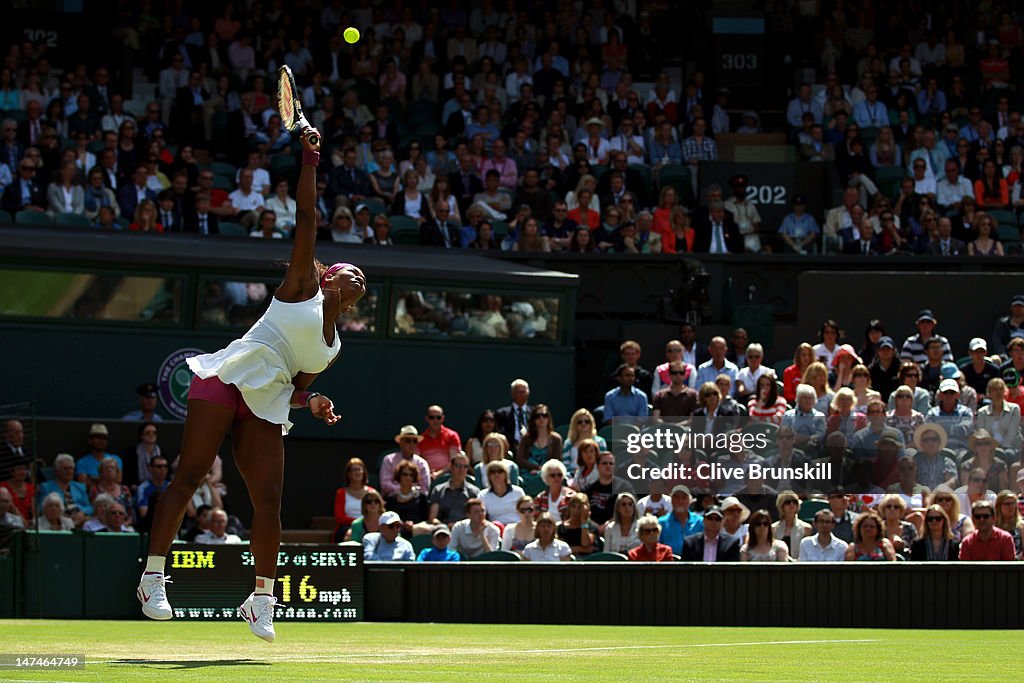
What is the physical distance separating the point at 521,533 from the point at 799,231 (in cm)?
801

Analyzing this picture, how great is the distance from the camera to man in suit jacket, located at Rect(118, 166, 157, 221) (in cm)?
1942

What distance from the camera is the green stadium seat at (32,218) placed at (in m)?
18.9

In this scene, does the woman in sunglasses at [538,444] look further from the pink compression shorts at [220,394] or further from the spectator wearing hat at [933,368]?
the pink compression shorts at [220,394]

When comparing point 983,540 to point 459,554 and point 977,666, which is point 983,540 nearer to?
point 459,554

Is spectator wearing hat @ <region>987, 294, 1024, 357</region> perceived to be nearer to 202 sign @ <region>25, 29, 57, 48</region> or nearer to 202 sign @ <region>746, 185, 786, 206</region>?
202 sign @ <region>746, 185, 786, 206</region>

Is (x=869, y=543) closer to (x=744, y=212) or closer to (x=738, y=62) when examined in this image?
(x=744, y=212)

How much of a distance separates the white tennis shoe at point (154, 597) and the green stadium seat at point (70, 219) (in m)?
12.1

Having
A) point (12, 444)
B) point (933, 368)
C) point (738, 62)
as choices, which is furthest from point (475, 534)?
point (738, 62)

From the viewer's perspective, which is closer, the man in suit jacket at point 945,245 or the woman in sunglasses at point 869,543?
the woman in sunglasses at point 869,543

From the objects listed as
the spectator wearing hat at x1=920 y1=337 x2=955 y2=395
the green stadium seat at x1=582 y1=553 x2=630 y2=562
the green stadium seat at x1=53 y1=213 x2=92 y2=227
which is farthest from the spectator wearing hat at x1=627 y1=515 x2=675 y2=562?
the green stadium seat at x1=53 y1=213 x2=92 y2=227

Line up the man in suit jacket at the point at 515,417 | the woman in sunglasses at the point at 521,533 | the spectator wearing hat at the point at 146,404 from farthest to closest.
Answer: the spectator wearing hat at the point at 146,404
the man in suit jacket at the point at 515,417
the woman in sunglasses at the point at 521,533

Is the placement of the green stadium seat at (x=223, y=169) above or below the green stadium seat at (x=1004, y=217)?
above

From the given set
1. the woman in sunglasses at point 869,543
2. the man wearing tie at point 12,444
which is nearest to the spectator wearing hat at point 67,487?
the man wearing tie at point 12,444

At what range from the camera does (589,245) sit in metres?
19.8
